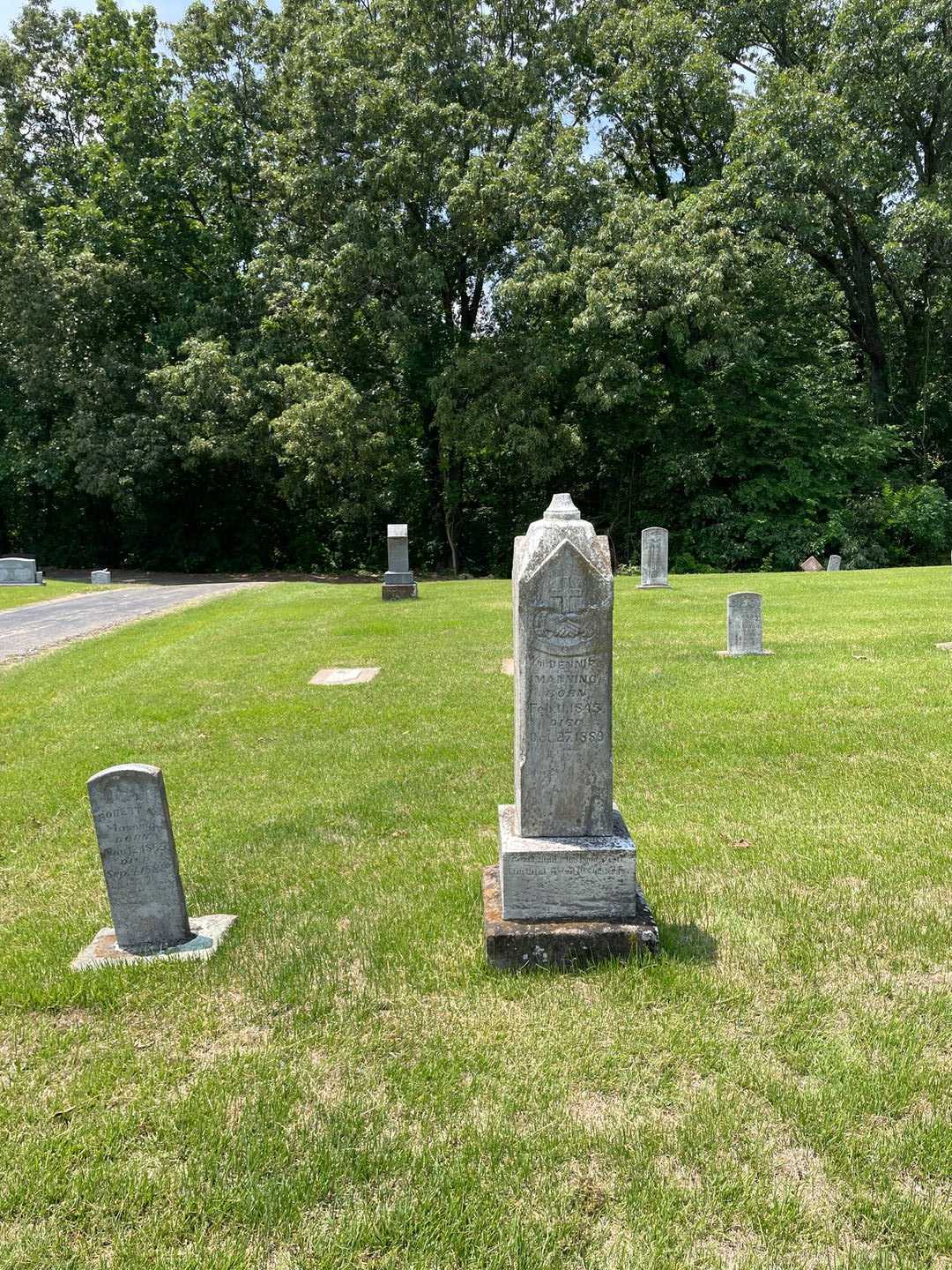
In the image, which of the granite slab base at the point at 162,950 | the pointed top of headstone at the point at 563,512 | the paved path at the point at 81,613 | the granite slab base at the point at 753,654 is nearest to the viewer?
the granite slab base at the point at 162,950

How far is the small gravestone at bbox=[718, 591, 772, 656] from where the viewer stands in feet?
33.7

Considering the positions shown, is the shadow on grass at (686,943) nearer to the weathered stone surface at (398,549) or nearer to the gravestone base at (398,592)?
the gravestone base at (398,592)

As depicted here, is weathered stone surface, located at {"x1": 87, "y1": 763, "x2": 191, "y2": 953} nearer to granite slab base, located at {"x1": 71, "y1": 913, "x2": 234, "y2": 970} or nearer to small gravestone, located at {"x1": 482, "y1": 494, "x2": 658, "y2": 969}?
granite slab base, located at {"x1": 71, "y1": 913, "x2": 234, "y2": 970}

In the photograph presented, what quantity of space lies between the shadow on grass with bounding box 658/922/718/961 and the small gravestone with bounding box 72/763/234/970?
2.20m

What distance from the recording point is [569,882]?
151 inches

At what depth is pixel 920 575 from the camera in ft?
61.2

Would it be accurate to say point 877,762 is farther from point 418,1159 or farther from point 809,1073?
point 418,1159

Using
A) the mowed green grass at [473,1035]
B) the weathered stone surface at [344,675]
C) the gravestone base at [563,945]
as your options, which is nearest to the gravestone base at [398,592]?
the weathered stone surface at [344,675]

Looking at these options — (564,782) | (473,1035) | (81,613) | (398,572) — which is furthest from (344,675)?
(81,613)

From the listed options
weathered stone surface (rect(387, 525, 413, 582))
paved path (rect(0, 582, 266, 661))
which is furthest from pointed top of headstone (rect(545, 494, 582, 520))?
weathered stone surface (rect(387, 525, 413, 582))

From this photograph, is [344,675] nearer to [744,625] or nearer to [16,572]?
[744,625]

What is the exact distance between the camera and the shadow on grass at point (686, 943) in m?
3.73

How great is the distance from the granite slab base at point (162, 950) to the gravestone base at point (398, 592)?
570 inches

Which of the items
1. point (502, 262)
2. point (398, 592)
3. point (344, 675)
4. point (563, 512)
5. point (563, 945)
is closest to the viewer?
point (563, 945)
